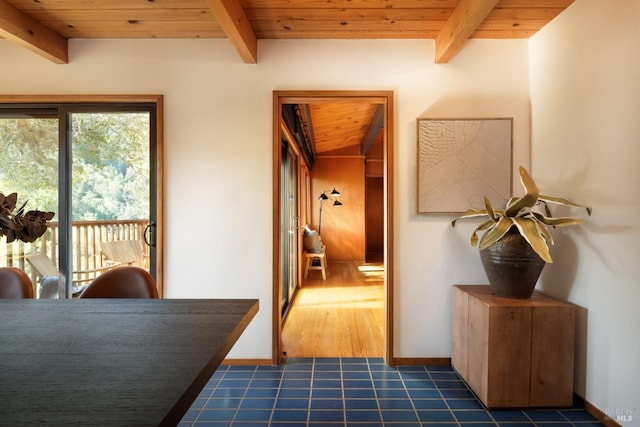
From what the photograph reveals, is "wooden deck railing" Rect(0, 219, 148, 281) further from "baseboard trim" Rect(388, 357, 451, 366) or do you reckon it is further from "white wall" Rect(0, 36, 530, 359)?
"baseboard trim" Rect(388, 357, 451, 366)

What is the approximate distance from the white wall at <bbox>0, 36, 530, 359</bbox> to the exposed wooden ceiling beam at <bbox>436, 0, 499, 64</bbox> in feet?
0.45

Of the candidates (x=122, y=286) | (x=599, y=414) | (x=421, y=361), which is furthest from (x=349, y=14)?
(x=599, y=414)

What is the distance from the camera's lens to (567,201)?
194 cm

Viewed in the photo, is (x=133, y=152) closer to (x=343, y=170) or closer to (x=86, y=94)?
(x=86, y=94)

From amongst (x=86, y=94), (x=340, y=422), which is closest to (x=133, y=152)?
(x=86, y=94)

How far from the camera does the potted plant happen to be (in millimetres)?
1921

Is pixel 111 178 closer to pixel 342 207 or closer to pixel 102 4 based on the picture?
pixel 102 4

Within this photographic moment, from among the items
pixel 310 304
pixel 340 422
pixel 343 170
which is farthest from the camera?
pixel 343 170

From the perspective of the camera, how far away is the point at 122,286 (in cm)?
157

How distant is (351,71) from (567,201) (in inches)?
65.6

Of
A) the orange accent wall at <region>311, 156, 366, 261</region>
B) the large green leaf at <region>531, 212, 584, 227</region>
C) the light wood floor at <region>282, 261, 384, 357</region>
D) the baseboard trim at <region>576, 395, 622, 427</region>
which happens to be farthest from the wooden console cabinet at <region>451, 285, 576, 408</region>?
the orange accent wall at <region>311, 156, 366, 261</region>

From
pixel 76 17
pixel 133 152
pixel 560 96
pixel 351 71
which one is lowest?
pixel 133 152

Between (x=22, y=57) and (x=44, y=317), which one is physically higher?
(x=22, y=57)

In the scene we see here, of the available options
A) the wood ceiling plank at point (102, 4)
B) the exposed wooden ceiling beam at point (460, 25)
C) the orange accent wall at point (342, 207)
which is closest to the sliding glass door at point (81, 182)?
the wood ceiling plank at point (102, 4)
